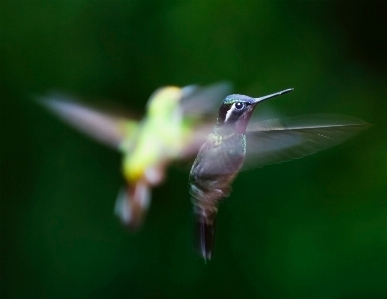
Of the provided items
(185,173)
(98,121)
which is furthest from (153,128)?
(185,173)

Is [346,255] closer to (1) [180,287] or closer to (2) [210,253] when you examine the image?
(1) [180,287]

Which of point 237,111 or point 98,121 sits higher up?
point 98,121

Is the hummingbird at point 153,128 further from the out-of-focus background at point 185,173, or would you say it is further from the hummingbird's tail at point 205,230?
the out-of-focus background at point 185,173

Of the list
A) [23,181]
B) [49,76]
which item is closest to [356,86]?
[49,76]

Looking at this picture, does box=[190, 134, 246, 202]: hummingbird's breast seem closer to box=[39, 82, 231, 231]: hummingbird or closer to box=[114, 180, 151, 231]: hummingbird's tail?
box=[39, 82, 231, 231]: hummingbird

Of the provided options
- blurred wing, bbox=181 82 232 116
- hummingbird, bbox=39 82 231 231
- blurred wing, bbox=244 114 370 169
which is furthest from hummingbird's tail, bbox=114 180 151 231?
blurred wing, bbox=244 114 370 169

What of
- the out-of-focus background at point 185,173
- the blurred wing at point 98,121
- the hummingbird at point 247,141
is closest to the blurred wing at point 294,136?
the hummingbird at point 247,141

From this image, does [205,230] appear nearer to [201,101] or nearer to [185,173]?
[201,101]
